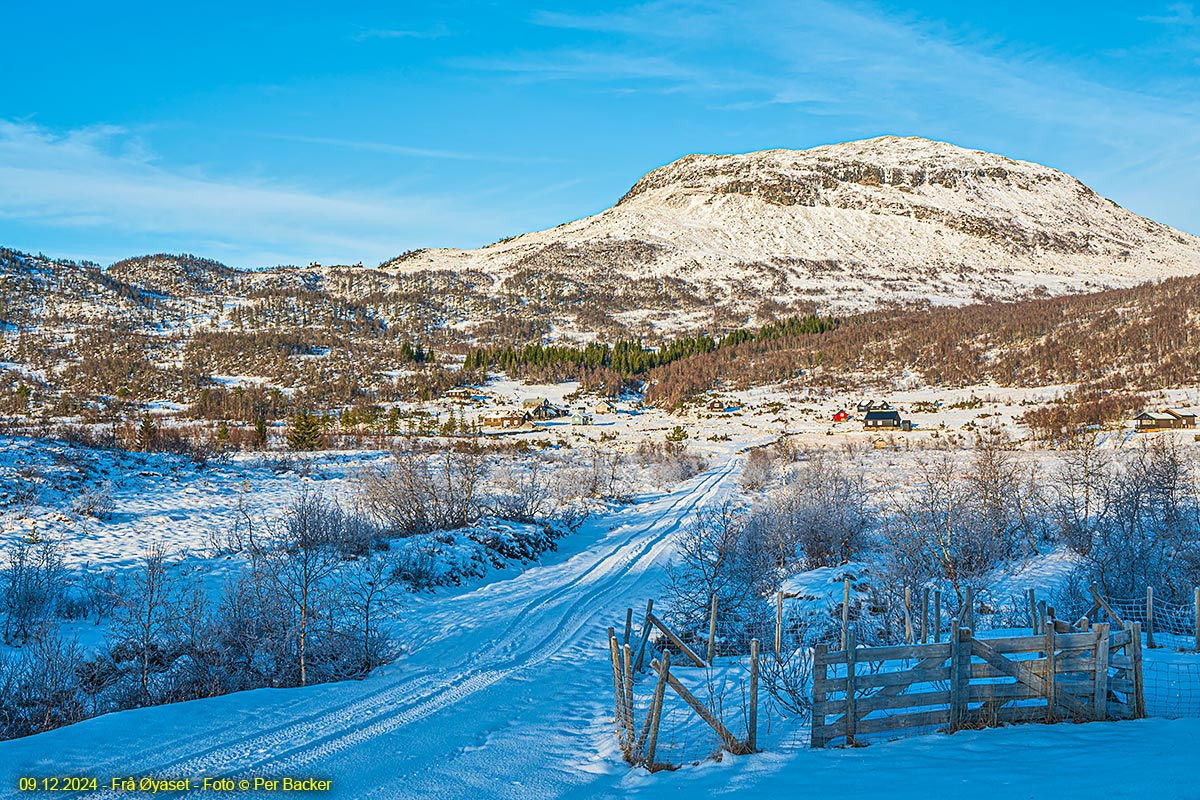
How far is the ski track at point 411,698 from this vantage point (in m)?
9.26

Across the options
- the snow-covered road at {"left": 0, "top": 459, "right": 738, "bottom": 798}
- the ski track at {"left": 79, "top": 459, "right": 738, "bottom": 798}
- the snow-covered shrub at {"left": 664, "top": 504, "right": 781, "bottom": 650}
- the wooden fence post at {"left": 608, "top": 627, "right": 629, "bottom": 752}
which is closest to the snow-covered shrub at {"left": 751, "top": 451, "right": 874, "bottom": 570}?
the snow-covered shrub at {"left": 664, "top": 504, "right": 781, "bottom": 650}

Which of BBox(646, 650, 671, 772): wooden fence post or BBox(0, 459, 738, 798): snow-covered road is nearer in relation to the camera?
BBox(0, 459, 738, 798): snow-covered road

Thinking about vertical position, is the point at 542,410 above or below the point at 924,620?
above

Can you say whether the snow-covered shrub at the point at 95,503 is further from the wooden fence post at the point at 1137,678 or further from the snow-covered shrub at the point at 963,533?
the wooden fence post at the point at 1137,678

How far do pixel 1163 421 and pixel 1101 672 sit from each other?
199ft

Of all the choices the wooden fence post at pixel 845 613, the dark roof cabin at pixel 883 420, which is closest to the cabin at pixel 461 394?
the dark roof cabin at pixel 883 420

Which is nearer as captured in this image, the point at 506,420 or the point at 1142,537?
the point at 1142,537

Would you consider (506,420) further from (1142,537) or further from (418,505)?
(1142,537)

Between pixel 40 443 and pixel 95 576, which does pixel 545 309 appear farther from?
Result: pixel 95 576

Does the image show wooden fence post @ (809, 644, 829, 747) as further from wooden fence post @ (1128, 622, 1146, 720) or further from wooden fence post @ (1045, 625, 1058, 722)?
wooden fence post @ (1128, 622, 1146, 720)

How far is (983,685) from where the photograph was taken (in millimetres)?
9812

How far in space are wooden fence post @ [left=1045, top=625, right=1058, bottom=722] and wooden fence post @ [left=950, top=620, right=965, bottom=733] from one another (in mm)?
1219

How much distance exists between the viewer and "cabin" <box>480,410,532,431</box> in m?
90.4

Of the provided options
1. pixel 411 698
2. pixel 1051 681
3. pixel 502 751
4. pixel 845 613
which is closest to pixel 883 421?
pixel 845 613
